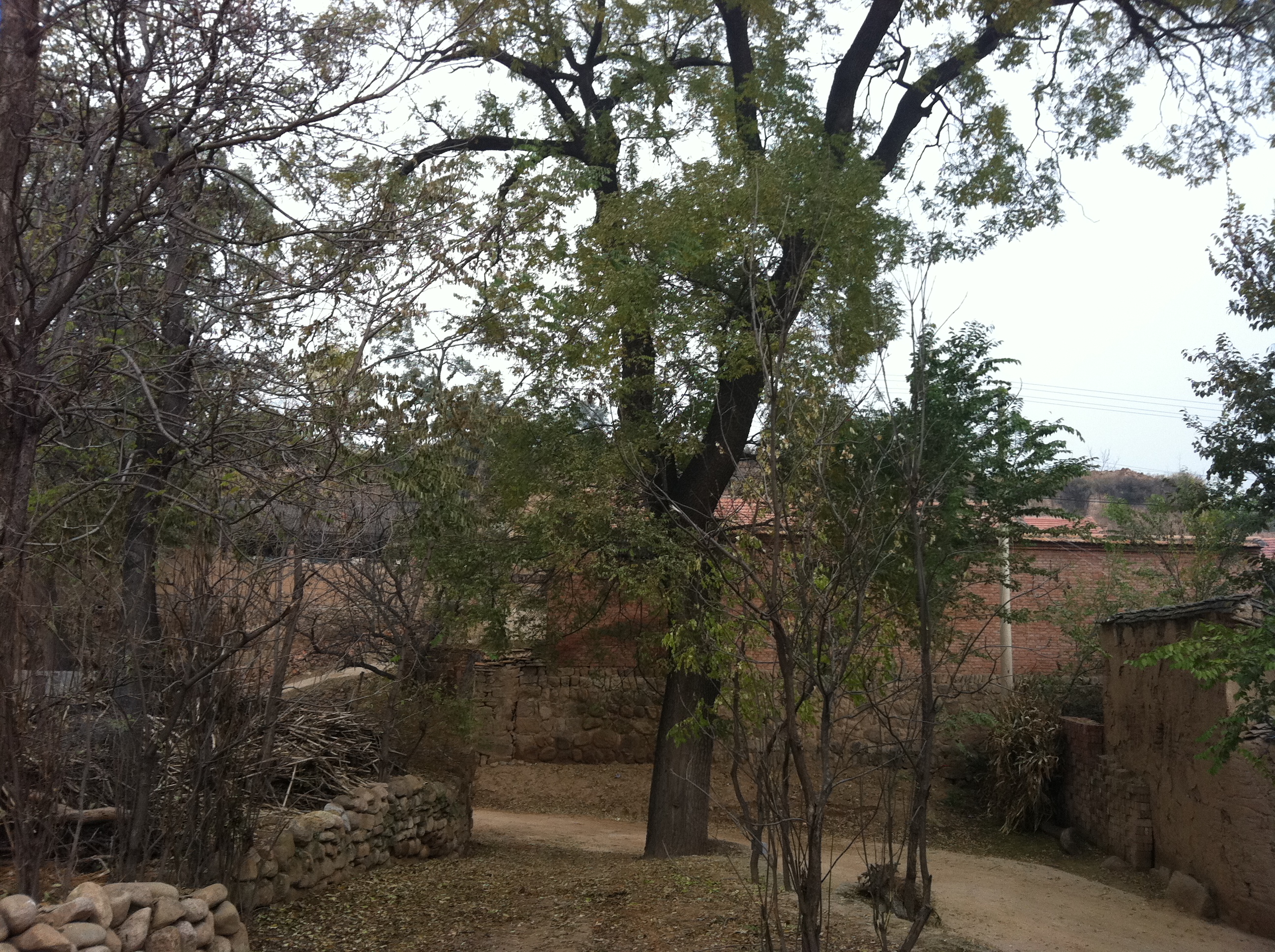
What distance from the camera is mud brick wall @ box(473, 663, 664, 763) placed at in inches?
606

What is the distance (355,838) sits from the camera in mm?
8656

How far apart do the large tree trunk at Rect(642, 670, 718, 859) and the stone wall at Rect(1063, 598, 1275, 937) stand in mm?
4535

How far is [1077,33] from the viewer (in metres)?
11.0

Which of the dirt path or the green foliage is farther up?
the green foliage

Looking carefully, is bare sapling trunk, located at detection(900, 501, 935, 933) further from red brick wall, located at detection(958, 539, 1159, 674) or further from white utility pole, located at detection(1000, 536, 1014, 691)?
red brick wall, located at detection(958, 539, 1159, 674)

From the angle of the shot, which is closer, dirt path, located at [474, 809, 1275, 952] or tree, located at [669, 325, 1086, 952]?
tree, located at [669, 325, 1086, 952]

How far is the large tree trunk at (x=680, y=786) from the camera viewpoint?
33.6 ft

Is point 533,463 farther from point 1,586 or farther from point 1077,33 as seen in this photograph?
point 1077,33

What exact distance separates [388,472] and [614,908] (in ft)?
13.7

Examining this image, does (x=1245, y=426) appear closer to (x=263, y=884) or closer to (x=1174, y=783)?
(x=1174, y=783)

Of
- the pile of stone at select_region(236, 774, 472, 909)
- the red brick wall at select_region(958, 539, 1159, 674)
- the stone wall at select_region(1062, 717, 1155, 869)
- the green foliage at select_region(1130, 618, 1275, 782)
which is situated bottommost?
the pile of stone at select_region(236, 774, 472, 909)

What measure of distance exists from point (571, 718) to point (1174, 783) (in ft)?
27.3

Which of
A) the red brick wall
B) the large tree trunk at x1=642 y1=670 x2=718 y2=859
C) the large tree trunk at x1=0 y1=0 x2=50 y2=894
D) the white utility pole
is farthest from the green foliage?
the red brick wall

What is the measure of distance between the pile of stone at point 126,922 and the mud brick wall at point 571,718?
950cm
